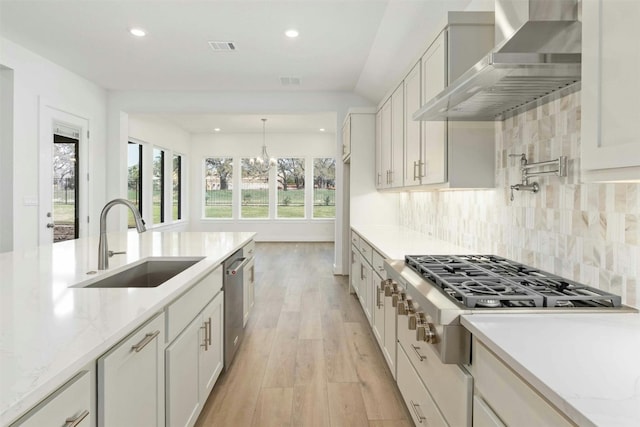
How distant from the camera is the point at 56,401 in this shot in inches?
33.7

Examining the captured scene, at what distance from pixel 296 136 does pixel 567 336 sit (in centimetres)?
930

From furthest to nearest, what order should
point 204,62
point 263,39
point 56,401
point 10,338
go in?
1. point 204,62
2. point 263,39
3. point 10,338
4. point 56,401

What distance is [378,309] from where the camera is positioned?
9.89 feet

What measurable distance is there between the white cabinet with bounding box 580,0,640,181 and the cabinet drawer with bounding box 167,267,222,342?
159 centimetres

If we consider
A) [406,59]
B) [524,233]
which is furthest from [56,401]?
[406,59]

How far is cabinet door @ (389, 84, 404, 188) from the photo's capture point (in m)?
3.51

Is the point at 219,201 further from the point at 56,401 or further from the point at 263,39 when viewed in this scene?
the point at 56,401

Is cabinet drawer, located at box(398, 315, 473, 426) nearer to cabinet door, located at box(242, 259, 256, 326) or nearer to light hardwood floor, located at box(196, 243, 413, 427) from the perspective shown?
light hardwood floor, located at box(196, 243, 413, 427)

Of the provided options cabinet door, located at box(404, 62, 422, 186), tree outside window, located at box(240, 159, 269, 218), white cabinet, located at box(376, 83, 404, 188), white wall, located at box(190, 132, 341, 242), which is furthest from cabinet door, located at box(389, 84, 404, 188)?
tree outside window, located at box(240, 159, 269, 218)

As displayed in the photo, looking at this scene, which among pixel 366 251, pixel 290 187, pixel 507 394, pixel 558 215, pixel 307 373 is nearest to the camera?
pixel 507 394

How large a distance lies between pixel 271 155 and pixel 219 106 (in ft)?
13.3

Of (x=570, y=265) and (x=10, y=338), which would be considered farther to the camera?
(x=570, y=265)

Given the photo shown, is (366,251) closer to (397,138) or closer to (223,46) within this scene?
(397,138)

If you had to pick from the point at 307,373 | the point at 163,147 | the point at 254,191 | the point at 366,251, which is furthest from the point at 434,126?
the point at 254,191
